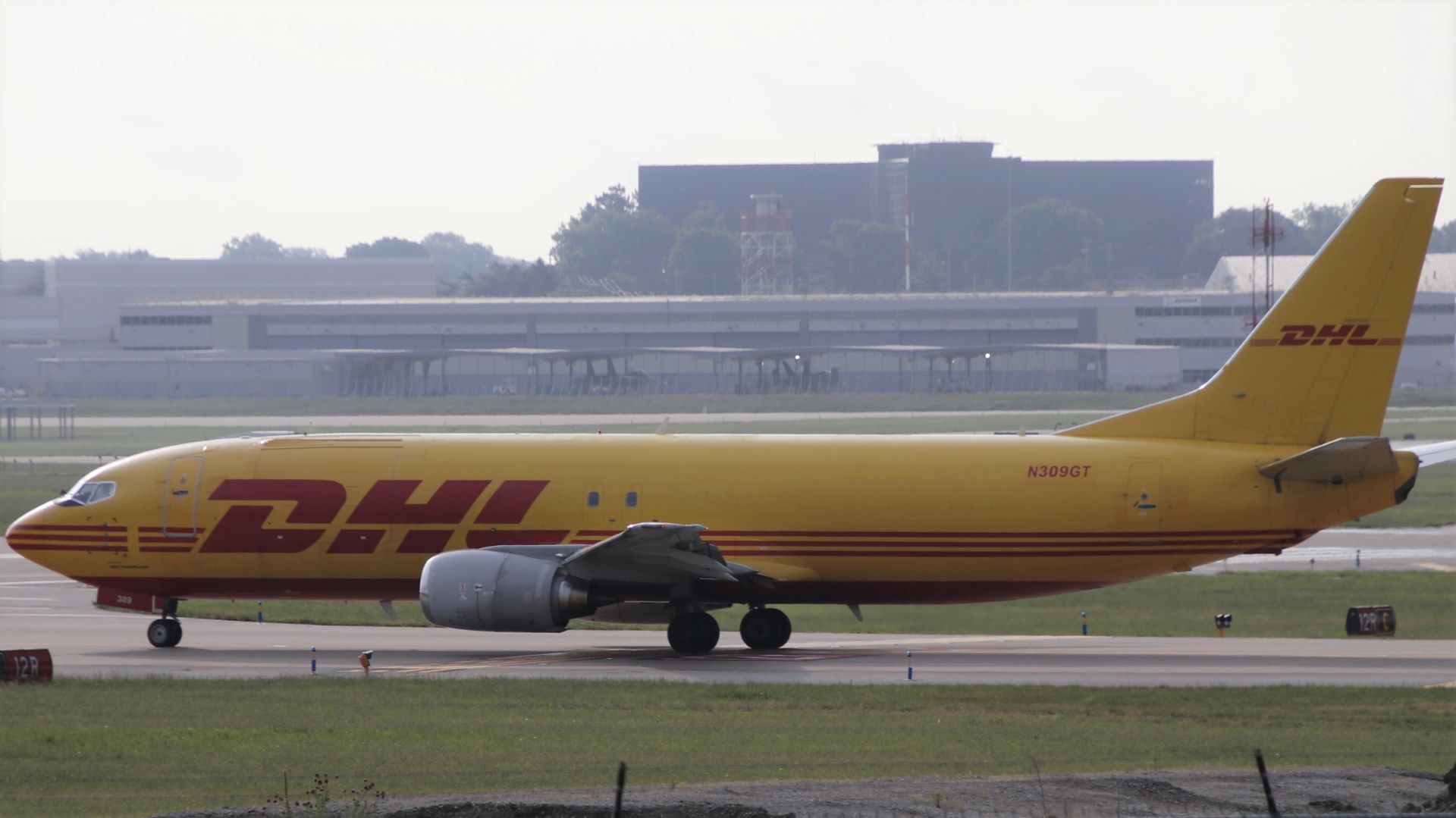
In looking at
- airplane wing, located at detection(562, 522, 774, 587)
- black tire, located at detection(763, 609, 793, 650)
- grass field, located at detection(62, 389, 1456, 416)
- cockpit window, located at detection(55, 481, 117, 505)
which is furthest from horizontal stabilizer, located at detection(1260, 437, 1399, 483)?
grass field, located at detection(62, 389, 1456, 416)

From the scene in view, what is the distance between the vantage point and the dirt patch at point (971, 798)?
1433 cm

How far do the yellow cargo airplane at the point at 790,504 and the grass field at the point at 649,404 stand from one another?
70.4m

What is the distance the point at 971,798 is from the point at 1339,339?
15.7 meters

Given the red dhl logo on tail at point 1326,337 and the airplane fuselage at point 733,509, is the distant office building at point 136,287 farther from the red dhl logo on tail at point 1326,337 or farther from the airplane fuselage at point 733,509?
the red dhl logo on tail at point 1326,337

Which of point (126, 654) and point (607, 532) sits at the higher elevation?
point (607, 532)

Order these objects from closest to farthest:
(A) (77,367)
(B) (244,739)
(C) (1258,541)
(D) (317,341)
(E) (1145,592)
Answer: (B) (244,739)
(C) (1258,541)
(E) (1145,592)
(A) (77,367)
(D) (317,341)

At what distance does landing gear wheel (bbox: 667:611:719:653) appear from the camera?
28453 millimetres

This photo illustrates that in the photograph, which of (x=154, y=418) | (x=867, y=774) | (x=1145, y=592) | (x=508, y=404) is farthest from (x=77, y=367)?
(x=867, y=774)

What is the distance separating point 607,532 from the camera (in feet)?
94.4

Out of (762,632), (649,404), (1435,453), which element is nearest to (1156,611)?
(1435,453)

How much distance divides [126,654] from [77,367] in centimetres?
10531

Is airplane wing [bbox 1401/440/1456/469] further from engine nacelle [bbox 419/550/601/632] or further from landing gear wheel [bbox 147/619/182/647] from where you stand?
landing gear wheel [bbox 147/619/182/647]

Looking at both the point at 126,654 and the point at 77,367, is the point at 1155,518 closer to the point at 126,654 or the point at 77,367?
the point at 126,654

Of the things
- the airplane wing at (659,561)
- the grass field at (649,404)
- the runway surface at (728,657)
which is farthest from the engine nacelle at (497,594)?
the grass field at (649,404)
